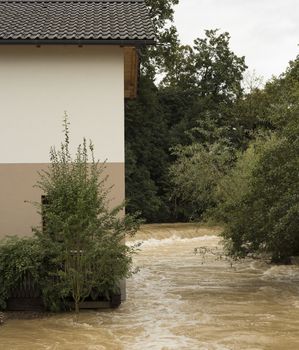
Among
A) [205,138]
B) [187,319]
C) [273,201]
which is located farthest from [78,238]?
[205,138]

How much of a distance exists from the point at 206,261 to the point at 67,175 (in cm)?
1239

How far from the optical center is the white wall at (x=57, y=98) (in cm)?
1359

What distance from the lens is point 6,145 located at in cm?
1355

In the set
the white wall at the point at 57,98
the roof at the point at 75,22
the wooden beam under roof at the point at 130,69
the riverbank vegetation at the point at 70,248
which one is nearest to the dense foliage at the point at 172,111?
the wooden beam under roof at the point at 130,69

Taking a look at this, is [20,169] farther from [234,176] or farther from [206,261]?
[206,261]

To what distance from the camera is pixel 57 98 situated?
1376cm

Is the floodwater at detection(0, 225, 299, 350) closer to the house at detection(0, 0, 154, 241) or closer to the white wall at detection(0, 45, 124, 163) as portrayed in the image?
the house at detection(0, 0, 154, 241)

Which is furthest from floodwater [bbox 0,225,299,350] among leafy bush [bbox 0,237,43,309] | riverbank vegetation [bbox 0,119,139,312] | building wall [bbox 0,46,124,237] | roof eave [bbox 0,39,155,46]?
roof eave [bbox 0,39,155,46]

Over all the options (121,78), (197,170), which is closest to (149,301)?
(121,78)

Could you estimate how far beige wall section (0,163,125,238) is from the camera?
13453 mm

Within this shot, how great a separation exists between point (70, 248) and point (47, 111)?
11.9 ft

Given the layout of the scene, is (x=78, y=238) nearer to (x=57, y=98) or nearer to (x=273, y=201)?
(x=57, y=98)

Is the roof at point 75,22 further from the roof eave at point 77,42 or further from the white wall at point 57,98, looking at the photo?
the white wall at point 57,98

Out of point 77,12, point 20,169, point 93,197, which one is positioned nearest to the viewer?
point 93,197
